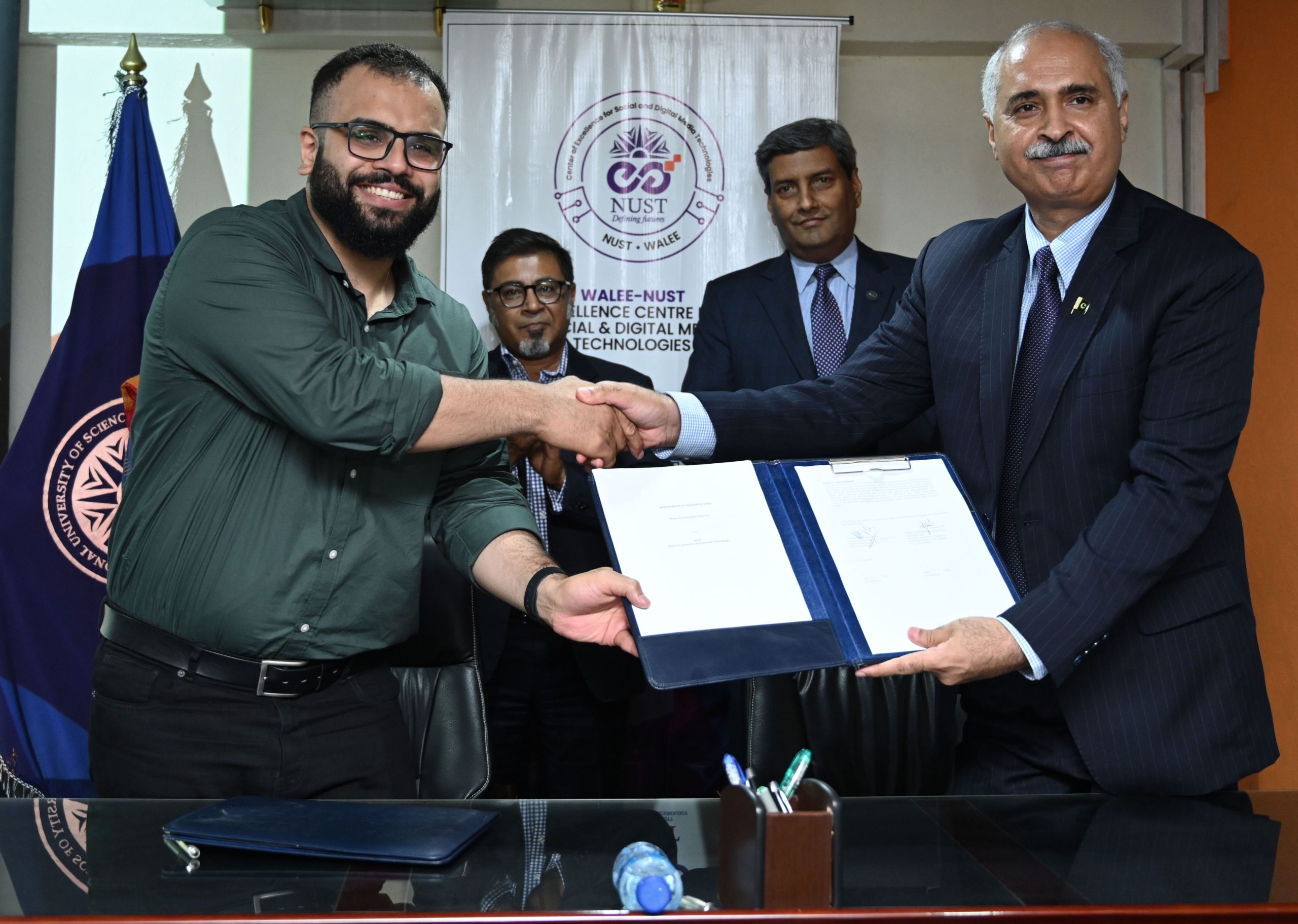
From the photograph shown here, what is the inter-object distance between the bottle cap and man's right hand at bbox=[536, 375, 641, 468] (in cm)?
104

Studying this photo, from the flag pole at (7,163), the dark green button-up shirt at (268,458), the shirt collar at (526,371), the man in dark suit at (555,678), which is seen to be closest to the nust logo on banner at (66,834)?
the dark green button-up shirt at (268,458)

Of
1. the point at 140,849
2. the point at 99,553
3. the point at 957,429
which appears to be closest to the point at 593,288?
the point at 99,553

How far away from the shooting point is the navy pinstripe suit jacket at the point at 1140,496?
1792 mm

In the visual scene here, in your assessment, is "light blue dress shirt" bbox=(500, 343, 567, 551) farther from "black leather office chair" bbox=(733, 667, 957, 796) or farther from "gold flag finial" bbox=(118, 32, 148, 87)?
"gold flag finial" bbox=(118, 32, 148, 87)

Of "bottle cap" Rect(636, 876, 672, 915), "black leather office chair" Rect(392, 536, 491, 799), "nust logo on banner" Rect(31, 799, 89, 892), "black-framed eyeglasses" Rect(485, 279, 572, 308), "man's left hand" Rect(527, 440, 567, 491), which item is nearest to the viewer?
"bottle cap" Rect(636, 876, 672, 915)

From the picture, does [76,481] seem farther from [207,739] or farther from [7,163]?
[207,739]

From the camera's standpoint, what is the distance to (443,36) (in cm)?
395

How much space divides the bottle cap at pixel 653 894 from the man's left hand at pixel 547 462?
6.46ft

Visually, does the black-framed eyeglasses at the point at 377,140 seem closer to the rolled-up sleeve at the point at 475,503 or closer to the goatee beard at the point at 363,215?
the goatee beard at the point at 363,215

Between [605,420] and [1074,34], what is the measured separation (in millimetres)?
1122

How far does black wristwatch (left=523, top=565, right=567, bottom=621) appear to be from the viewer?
196cm

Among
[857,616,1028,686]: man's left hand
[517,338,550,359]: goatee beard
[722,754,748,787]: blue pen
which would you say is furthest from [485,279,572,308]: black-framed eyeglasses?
[722,754,748,787]: blue pen

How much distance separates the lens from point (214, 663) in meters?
1.86

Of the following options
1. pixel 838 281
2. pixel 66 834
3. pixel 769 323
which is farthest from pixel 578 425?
pixel 838 281
